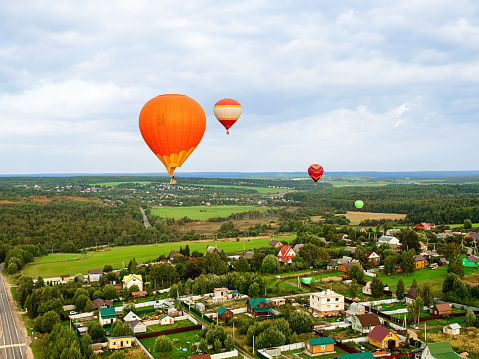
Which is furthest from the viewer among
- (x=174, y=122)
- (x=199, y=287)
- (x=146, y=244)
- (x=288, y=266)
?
(x=146, y=244)

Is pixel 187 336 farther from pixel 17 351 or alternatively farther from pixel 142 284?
pixel 142 284

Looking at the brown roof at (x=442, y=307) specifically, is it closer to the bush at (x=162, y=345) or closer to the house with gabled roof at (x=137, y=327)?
the bush at (x=162, y=345)

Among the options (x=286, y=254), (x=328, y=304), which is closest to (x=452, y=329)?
(x=328, y=304)

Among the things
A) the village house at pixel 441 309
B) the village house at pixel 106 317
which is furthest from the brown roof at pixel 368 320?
the village house at pixel 106 317

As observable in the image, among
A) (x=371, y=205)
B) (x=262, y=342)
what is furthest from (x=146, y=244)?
(x=371, y=205)

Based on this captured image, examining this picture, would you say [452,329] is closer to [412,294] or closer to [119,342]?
[412,294]

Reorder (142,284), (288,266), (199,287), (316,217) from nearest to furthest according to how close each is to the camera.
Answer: (199,287) → (142,284) → (288,266) → (316,217)

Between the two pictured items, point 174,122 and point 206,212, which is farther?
point 206,212
